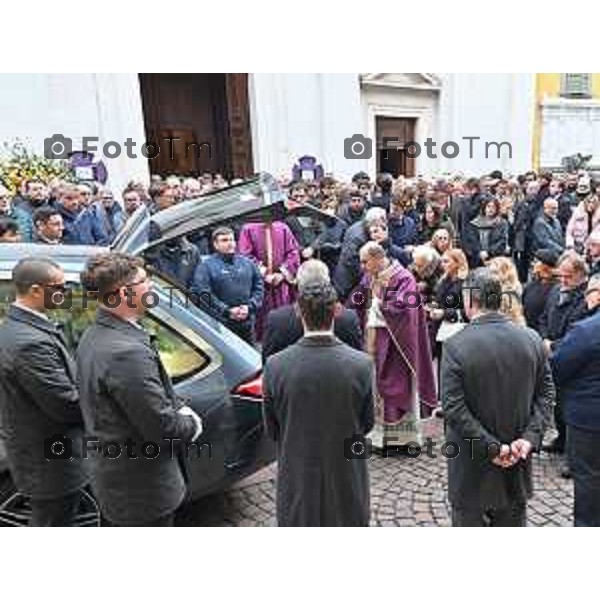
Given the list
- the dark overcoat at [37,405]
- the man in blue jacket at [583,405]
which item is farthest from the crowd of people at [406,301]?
the dark overcoat at [37,405]

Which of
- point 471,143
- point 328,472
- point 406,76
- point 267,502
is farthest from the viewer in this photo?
point 471,143

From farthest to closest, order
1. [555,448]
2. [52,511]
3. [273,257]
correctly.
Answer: [273,257] → [555,448] → [52,511]

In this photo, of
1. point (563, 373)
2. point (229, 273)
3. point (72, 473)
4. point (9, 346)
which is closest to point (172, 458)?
point (72, 473)

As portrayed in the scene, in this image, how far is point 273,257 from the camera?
5961 mm

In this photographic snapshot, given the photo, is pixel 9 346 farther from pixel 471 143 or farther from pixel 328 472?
pixel 471 143

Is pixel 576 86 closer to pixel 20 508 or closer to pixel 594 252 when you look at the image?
pixel 594 252

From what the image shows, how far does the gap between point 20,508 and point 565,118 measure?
17.4m

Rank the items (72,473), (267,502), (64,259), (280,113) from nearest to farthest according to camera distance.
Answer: (72,473) < (64,259) < (267,502) < (280,113)

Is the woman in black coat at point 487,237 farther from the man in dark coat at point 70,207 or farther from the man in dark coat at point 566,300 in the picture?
the man in dark coat at point 70,207

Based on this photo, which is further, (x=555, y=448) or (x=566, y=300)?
(x=555, y=448)

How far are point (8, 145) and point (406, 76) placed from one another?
8532 millimetres

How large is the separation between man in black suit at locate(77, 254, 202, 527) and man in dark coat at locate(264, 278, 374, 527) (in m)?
0.42

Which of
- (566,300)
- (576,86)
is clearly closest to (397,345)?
(566,300)
